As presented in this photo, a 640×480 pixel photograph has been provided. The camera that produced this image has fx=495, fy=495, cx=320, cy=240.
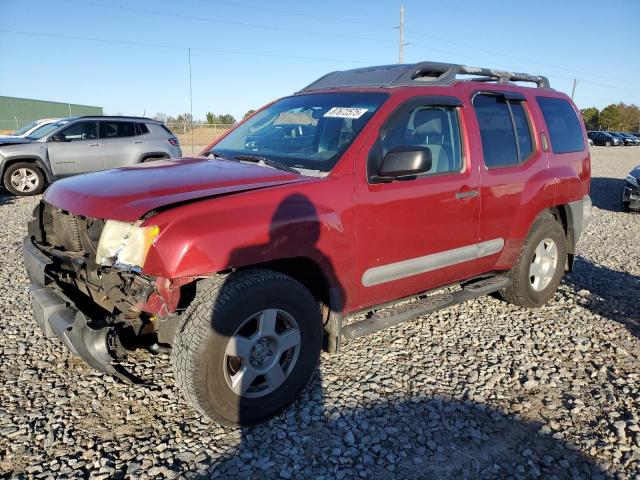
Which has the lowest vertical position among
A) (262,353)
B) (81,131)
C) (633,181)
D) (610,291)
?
(610,291)

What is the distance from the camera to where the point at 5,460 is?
258 centimetres

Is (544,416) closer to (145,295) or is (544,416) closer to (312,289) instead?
(312,289)

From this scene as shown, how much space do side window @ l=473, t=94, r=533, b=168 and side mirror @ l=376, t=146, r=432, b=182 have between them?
108cm

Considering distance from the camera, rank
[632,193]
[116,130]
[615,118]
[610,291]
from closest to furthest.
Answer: [610,291] → [632,193] → [116,130] → [615,118]

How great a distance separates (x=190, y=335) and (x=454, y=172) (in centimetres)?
230

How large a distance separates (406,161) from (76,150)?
34.3ft

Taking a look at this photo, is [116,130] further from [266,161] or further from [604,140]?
[604,140]

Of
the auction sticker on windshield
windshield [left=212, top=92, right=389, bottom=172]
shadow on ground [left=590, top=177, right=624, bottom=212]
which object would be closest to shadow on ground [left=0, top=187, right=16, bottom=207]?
windshield [left=212, top=92, right=389, bottom=172]

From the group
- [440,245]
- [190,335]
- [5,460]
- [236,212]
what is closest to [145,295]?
[190,335]

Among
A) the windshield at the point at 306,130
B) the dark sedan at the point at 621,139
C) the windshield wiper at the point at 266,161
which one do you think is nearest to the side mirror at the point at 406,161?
the windshield at the point at 306,130

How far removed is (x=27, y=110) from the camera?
36.3 meters

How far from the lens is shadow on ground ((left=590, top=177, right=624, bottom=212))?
1184cm

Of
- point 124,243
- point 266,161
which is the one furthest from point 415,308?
point 124,243

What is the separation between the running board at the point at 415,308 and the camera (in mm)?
3364
